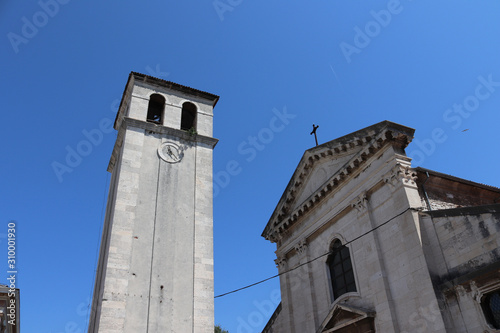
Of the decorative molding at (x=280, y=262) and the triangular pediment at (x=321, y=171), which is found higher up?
the triangular pediment at (x=321, y=171)

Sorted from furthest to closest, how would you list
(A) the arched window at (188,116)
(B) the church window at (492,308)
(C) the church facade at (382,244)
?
(A) the arched window at (188,116)
(C) the church facade at (382,244)
(B) the church window at (492,308)

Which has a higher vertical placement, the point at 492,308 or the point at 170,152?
the point at 170,152

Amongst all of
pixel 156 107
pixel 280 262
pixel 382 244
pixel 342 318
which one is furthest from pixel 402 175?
pixel 156 107

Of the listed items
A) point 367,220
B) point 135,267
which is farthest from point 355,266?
point 135,267

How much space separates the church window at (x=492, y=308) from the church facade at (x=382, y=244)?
21 millimetres

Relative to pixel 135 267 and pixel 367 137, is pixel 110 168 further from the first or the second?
pixel 367 137

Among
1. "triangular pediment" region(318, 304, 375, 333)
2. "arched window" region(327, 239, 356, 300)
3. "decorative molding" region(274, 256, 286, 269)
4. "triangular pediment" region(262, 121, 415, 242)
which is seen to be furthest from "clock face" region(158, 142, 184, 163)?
"triangular pediment" region(318, 304, 375, 333)

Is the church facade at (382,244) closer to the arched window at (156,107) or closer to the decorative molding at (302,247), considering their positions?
the decorative molding at (302,247)

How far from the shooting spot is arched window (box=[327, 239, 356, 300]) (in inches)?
513

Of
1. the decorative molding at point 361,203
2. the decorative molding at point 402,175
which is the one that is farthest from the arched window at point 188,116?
the decorative molding at point 402,175

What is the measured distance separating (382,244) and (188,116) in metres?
8.83

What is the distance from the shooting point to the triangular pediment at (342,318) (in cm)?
1152

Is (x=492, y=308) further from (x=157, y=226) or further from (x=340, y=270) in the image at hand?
(x=157, y=226)

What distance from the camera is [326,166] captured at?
1535 cm
